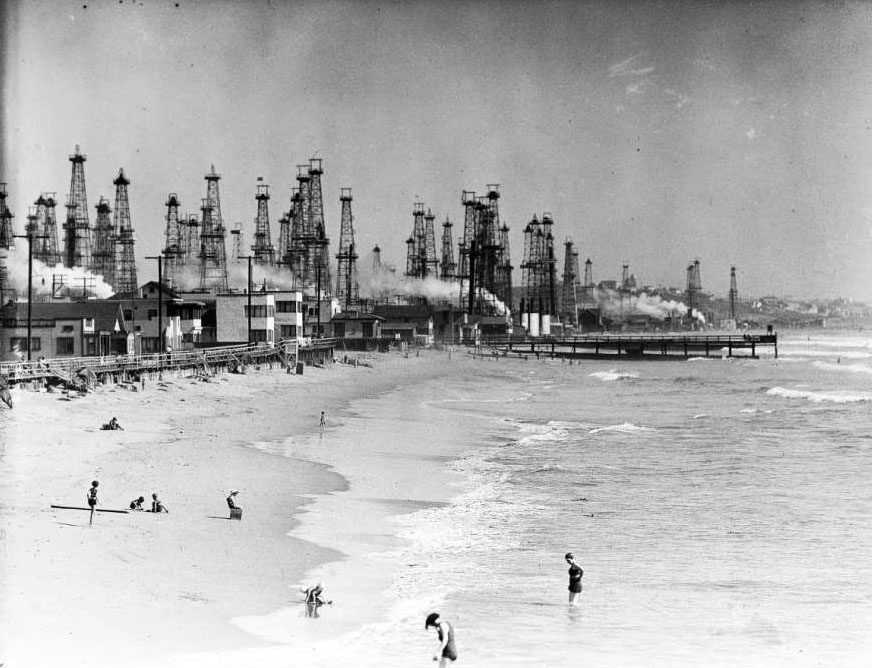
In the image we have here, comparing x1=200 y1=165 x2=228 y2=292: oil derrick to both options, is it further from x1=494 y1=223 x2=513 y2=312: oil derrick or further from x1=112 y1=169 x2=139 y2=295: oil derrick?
x1=494 y1=223 x2=513 y2=312: oil derrick

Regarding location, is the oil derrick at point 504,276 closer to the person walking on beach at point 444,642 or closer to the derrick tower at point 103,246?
the derrick tower at point 103,246

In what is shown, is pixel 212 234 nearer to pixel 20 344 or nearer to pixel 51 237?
pixel 51 237

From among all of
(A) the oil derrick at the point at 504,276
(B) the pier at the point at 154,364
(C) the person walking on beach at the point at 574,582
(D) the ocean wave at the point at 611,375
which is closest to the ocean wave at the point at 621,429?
(B) the pier at the point at 154,364

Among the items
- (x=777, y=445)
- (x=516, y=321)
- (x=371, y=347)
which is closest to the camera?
(x=777, y=445)

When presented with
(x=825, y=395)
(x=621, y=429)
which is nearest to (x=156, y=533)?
(x=621, y=429)

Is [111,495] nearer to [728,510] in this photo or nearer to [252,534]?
[252,534]

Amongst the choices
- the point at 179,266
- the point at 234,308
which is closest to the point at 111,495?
the point at 234,308

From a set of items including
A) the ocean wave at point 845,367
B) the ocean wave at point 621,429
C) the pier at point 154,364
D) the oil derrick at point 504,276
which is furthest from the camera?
the oil derrick at point 504,276
